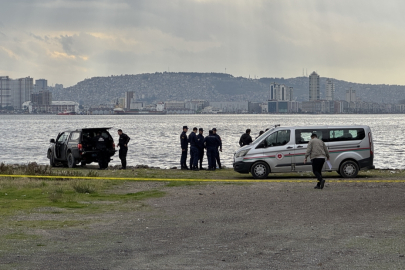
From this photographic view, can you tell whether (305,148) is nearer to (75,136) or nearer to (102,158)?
(102,158)

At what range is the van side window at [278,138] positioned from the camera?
22.2 meters

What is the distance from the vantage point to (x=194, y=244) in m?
9.94

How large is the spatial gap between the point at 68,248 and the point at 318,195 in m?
8.80

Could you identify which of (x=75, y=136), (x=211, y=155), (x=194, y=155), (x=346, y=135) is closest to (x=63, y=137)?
(x=75, y=136)

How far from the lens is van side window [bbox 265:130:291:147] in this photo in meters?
22.2

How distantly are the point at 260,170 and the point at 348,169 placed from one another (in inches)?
122

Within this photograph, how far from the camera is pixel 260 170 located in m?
22.4

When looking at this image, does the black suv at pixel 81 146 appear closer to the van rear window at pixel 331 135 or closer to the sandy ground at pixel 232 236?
the van rear window at pixel 331 135

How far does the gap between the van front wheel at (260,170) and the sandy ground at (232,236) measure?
215 inches

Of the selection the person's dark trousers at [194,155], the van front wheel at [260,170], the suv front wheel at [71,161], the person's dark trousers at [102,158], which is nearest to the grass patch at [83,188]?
the van front wheel at [260,170]

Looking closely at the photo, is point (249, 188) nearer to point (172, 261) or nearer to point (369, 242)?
point (369, 242)

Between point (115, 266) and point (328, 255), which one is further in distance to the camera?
point (328, 255)

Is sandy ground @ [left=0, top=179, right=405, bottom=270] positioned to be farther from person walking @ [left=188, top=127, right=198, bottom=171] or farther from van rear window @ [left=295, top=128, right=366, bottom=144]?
person walking @ [left=188, top=127, right=198, bottom=171]

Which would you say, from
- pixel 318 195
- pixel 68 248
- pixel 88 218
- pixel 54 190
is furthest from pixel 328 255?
pixel 54 190
